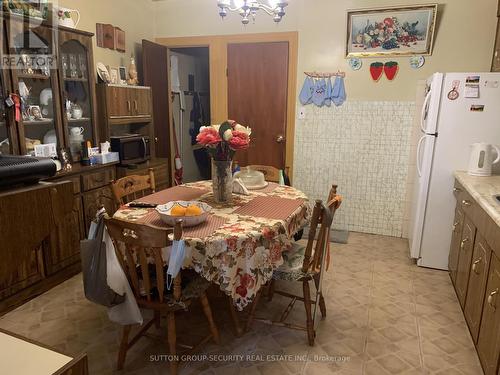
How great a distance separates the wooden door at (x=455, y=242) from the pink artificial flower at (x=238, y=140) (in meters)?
1.69

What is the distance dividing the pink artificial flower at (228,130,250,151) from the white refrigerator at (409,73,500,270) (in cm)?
165

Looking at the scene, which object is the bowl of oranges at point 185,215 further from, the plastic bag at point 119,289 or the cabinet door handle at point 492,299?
the cabinet door handle at point 492,299

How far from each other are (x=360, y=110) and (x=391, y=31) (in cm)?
79

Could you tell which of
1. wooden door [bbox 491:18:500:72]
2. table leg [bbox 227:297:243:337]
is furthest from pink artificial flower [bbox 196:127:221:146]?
wooden door [bbox 491:18:500:72]

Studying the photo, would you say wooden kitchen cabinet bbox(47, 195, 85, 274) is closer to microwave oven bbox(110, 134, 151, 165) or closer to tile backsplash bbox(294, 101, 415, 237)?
microwave oven bbox(110, 134, 151, 165)

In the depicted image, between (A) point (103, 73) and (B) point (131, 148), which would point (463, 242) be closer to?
(B) point (131, 148)

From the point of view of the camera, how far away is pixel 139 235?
1631 mm

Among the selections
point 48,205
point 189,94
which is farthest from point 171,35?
point 48,205

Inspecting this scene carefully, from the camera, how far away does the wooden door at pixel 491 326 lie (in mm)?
1715

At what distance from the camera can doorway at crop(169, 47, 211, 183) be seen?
4.99 meters

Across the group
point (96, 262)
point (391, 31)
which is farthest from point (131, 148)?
point (391, 31)

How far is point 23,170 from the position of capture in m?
0.67

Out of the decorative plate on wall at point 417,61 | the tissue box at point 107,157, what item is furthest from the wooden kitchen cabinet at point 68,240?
the decorative plate on wall at point 417,61

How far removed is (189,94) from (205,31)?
4.07ft
